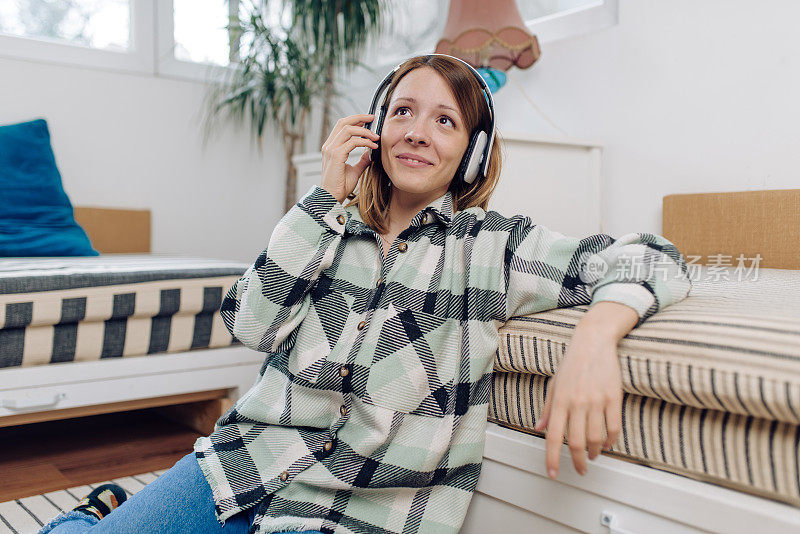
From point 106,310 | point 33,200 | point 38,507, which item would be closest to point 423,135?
point 106,310

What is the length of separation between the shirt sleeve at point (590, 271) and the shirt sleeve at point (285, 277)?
0.25 meters

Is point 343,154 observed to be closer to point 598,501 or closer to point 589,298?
point 589,298

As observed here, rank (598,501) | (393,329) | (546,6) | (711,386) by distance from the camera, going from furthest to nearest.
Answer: (546,6) < (393,329) < (598,501) < (711,386)

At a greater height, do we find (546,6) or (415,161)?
(546,6)

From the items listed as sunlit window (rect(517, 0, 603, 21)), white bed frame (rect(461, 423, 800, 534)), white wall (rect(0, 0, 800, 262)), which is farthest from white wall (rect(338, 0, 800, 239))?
white bed frame (rect(461, 423, 800, 534))

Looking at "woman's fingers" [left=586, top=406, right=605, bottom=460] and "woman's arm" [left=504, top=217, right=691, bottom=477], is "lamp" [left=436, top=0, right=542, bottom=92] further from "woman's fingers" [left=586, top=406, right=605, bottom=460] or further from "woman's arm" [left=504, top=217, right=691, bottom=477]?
"woman's fingers" [left=586, top=406, right=605, bottom=460]

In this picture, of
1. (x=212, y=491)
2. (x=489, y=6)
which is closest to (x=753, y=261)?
(x=489, y=6)

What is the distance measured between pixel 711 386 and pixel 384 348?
0.37m

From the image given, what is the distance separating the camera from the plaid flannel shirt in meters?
0.73

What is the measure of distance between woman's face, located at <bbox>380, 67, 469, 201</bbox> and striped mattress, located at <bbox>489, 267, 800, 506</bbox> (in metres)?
0.27

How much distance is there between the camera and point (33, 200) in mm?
2062

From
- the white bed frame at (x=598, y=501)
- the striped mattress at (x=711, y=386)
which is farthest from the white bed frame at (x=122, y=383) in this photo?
the striped mattress at (x=711, y=386)

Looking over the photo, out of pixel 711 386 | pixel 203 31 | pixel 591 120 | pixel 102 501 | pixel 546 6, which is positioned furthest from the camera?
pixel 203 31

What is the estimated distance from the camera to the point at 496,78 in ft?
6.17
